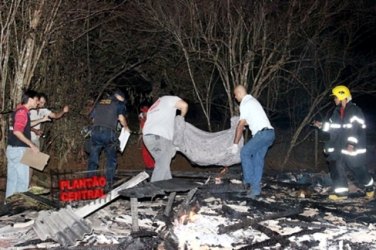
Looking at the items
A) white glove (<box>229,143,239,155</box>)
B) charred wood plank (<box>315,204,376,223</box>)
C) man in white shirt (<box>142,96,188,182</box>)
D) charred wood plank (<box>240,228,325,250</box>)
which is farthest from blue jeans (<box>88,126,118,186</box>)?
charred wood plank (<box>315,204,376,223</box>)

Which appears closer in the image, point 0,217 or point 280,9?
point 0,217

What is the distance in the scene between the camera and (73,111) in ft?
34.3

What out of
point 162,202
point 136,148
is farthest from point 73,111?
point 162,202

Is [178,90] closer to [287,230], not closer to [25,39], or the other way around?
[25,39]

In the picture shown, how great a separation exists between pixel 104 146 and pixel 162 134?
1414 millimetres

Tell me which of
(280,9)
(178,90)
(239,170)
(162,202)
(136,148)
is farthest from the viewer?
(178,90)

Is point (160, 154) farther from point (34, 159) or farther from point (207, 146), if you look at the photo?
point (34, 159)

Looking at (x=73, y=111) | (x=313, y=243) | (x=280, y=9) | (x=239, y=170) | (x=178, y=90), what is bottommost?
(x=313, y=243)

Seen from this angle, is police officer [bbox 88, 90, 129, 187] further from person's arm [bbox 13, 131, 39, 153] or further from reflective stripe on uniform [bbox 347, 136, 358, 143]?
reflective stripe on uniform [bbox 347, 136, 358, 143]

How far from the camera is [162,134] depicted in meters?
7.80

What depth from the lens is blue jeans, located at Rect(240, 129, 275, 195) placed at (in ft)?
27.2

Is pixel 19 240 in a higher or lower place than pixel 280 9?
lower

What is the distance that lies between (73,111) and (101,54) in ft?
6.06

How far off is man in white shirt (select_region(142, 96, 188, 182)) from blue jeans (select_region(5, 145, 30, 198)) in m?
1.92
